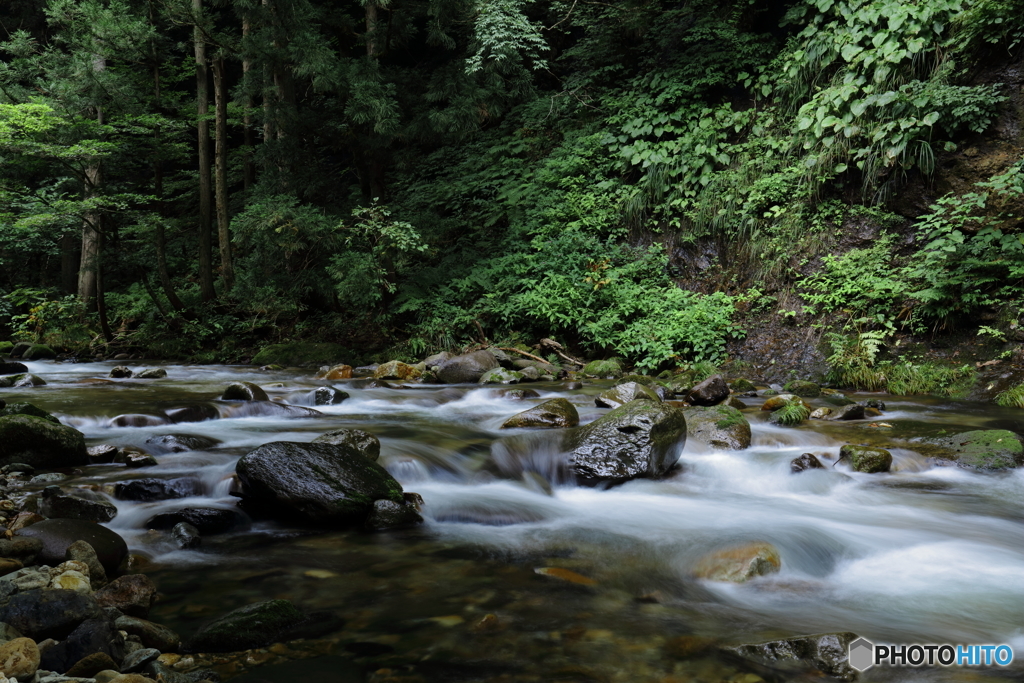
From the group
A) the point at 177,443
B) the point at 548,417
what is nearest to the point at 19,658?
the point at 177,443

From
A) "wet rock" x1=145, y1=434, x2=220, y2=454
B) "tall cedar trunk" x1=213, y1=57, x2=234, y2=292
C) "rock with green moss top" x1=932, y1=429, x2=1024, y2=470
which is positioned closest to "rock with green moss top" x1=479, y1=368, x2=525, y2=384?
"wet rock" x1=145, y1=434, x2=220, y2=454

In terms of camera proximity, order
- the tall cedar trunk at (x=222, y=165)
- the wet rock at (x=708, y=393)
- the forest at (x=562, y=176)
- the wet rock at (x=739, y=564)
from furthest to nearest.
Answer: the tall cedar trunk at (x=222, y=165) < the forest at (x=562, y=176) < the wet rock at (x=708, y=393) < the wet rock at (x=739, y=564)

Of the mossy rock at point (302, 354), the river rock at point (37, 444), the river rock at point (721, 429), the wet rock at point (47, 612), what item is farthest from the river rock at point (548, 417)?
the mossy rock at point (302, 354)

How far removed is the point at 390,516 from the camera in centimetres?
439

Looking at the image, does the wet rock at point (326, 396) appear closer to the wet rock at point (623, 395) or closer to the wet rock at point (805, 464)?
the wet rock at point (623, 395)

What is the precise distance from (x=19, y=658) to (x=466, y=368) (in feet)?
28.8

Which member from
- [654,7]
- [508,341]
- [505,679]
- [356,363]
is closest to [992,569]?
[505,679]

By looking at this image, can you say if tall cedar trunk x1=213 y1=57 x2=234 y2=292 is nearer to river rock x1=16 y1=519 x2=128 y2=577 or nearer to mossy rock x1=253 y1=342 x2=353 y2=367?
mossy rock x1=253 y1=342 x2=353 y2=367

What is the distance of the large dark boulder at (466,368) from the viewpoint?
10.7 meters

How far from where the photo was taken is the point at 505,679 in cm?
252

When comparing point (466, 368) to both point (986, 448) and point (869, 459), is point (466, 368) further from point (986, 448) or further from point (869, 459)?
point (986, 448)

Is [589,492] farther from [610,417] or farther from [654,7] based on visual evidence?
[654,7]

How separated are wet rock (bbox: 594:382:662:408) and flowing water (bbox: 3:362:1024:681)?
1659 millimetres

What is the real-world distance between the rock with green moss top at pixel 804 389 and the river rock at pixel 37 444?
8105 millimetres
